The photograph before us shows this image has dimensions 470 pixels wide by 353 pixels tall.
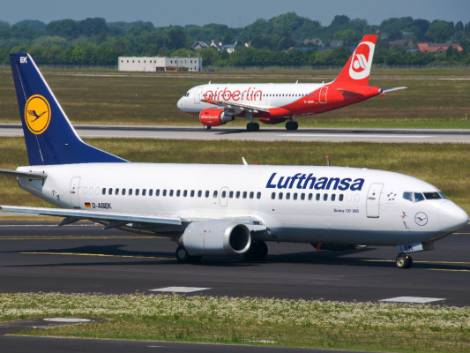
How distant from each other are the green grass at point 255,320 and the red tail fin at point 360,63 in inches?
3070

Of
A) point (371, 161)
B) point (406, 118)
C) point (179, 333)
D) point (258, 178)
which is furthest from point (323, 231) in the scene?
point (406, 118)

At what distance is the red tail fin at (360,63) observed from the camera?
116 metres

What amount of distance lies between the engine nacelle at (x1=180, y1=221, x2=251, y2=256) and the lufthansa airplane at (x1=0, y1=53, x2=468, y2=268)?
0.04 m

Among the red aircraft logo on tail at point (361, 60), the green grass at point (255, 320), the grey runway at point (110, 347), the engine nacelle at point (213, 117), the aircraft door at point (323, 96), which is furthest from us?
the aircraft door at point (323, 96)

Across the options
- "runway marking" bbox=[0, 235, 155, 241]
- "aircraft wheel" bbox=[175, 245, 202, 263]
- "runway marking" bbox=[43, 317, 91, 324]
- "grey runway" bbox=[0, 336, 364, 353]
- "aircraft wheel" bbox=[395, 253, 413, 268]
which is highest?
"grey runway" bbox=[0, 336, 364, 353]

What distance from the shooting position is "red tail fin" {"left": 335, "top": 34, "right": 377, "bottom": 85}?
116 meters

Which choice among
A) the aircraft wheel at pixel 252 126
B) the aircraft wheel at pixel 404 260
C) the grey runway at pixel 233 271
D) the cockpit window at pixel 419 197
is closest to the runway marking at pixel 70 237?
the grey runway at pixel 233 271

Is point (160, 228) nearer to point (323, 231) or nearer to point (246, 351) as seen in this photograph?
point (323, 231)

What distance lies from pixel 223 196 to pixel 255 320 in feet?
51.6

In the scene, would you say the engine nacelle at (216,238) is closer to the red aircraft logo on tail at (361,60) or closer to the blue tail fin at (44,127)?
the blue tail fin at (44,127)

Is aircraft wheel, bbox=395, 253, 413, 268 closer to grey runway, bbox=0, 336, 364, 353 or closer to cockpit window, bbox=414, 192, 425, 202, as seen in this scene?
cockpit window, bbox=414, 192, 425, 202

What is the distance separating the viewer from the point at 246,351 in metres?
29.4

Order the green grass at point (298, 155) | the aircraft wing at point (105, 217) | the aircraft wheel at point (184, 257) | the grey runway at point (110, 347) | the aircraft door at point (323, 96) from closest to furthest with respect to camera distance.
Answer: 1. the grey runway at point (110, 347)
2. the aircraft wing at point (105, 217)
3. the aircraft wheel at point (184, 257)
4. the green grass at point (298, 155)
5. the aircraft door at point (323, 96)

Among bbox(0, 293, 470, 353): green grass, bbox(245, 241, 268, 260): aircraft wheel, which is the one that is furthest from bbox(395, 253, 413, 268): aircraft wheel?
bbox(0, 293, 470, 353): green grass
